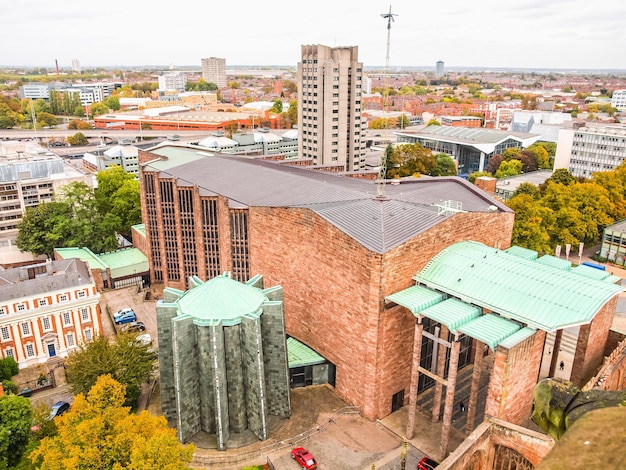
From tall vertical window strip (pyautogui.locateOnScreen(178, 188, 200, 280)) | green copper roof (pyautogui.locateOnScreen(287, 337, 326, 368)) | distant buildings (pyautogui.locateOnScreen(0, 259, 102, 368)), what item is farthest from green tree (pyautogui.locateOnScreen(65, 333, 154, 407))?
tall vertical window strip (pyautogui.locateOnScreen(178, 188, 200, 280))

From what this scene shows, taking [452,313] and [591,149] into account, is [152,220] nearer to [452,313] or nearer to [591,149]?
[452,313]

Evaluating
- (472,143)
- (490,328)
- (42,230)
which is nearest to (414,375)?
(490,328)

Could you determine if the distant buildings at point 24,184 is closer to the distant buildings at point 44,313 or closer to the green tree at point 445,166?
the distant buildings at point 44,313

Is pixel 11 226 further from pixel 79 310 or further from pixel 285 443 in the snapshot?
pixel 285 443

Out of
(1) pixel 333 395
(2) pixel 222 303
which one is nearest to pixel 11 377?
(2) pixel 222 303

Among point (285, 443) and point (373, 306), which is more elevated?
point (373, 306)

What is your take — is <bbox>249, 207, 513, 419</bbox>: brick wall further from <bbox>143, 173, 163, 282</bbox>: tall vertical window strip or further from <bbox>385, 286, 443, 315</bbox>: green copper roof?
<bbox>143, 173, 163, 282</bbox>: tall vertical window strip
